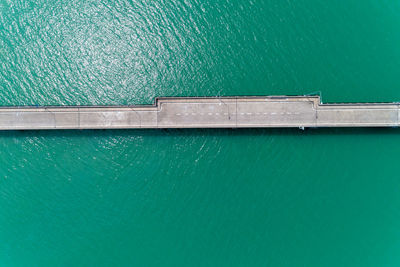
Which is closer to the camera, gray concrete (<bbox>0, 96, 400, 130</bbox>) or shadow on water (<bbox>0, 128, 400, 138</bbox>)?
gray concrete (<bbox>0, 96, 400, 130</bbox>)

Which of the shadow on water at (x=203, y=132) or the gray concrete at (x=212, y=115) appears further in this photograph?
the shadow on water at (x=203, y=132)

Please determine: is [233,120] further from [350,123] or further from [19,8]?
[19,8]

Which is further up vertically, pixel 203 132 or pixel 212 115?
pixel 212 115

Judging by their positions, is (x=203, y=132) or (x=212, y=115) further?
(x=203, y=132)
